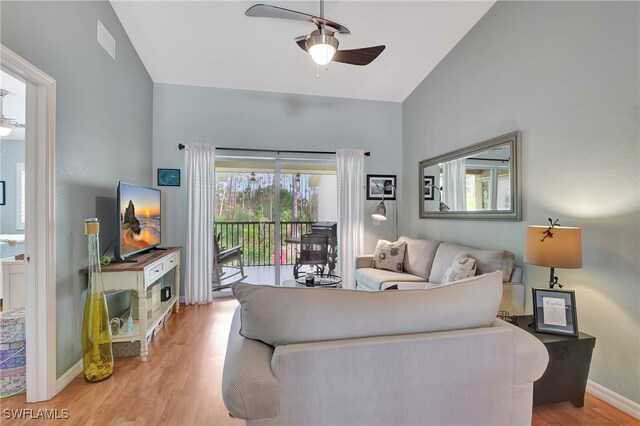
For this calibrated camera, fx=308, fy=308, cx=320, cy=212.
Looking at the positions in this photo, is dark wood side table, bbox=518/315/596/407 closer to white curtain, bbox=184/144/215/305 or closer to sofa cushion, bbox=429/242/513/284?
sofa cushion, bbox=429/242/513/284

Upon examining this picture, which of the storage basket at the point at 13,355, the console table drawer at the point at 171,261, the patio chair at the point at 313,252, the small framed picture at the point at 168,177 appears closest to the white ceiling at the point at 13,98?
the small framed picture at the point at 168,177

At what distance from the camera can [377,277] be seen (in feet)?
11.6

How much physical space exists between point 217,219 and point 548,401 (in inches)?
154

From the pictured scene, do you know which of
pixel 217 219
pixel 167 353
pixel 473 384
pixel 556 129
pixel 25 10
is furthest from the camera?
pixel 217 219

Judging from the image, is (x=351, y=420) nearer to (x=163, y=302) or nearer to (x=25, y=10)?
(x=25, y=10)

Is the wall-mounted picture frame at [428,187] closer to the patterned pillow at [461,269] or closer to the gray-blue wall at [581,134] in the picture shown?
the gray-blue wall at [581,134]

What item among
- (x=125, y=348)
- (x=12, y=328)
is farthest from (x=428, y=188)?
(x=12, y=328)

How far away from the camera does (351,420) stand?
1.04 m

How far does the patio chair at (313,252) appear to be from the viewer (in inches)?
183

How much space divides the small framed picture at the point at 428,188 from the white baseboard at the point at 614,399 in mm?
2449

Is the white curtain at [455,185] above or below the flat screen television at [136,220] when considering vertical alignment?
above

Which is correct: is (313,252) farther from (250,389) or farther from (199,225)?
(250,389)

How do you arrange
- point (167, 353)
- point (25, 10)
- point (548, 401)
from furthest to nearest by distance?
point (167, 353) → point (548, 401) → point (25, 10)

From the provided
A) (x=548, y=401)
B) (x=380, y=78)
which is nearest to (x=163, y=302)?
(x=548, y=401)
